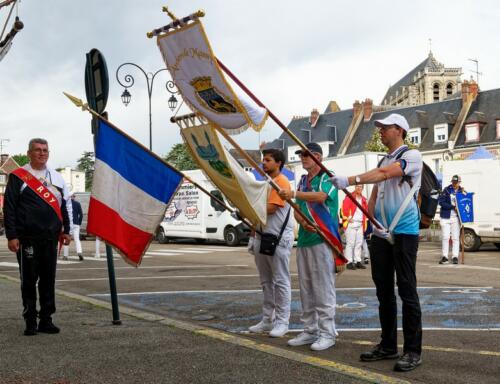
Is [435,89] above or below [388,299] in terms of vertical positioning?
above

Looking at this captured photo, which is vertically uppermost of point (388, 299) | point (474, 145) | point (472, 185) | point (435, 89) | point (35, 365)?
point (435, 89)

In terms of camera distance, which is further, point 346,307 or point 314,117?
point 314,117

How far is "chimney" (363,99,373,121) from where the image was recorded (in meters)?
69.1

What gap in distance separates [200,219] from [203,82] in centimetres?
2098

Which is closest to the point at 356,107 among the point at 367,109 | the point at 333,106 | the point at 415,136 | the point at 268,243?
the point at 367,109

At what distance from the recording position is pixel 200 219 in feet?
86.1

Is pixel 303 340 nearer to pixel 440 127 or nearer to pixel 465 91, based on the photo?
pixel 440 127

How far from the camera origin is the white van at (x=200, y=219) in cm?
2484

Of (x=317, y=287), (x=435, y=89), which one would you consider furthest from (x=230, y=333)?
(x=435, y=89)

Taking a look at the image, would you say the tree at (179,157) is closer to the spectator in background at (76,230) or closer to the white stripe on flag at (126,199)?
the spectator in background at (76,230)

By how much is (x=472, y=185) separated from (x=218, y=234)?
987 cm

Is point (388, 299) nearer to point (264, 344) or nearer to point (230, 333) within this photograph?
point (264, 344)

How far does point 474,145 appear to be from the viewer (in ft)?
183

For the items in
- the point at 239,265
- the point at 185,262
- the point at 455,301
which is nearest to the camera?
the point at 455,301
